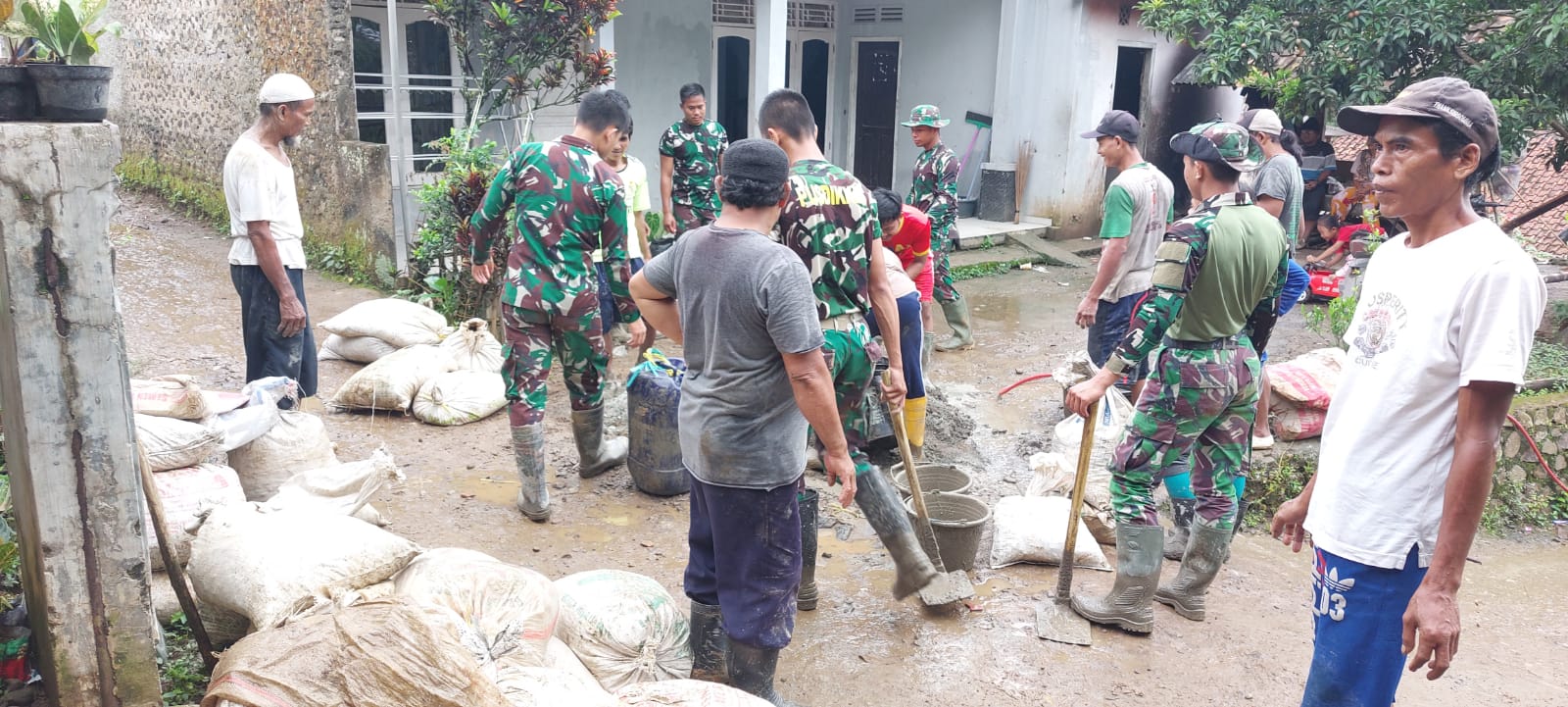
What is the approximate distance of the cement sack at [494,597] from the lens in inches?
105

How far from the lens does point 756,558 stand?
116 inches

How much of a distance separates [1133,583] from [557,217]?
2560mm

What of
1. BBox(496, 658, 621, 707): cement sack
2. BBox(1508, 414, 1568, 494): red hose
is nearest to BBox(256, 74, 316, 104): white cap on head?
BBox(496, 658, 621, 707): cement sack

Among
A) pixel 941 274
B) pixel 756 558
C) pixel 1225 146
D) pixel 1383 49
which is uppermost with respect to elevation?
pixel 1383 49

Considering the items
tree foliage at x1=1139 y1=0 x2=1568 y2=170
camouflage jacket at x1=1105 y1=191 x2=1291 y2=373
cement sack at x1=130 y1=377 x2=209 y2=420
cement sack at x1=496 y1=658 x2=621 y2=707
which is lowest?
cement sack at x1=496 y1=658 x2=621 y2=707

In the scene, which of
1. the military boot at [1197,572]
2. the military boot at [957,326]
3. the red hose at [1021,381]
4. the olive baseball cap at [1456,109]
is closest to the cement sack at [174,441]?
the military boot at [1197,572]

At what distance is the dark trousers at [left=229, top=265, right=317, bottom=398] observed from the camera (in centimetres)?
466

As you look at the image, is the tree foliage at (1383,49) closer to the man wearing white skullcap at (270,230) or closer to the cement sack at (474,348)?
the cement sack at (474,348)

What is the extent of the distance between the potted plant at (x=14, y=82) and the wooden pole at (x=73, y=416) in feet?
0.36

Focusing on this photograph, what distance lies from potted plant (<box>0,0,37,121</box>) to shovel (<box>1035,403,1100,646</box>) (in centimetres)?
305

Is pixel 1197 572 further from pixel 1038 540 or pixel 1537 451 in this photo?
pixel 1537 451

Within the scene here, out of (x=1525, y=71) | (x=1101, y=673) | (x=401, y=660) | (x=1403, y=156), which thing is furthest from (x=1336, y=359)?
(x=401, y=660)

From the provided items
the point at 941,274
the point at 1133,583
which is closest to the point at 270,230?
the point at 1133,583

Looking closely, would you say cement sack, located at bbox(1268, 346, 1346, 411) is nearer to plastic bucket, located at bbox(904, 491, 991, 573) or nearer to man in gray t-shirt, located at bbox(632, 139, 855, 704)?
plastic bucket, located at bbox(904, 491, 991, 573)
